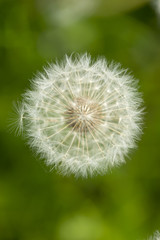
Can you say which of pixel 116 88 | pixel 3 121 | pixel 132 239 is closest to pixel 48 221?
pixel 132 239

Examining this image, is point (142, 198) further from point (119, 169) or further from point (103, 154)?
point (103, 154)

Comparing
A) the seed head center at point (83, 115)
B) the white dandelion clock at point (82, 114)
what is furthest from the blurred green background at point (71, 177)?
the seed head center at point (83, 115)

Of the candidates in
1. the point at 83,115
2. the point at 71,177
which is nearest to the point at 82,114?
the point at 83,115

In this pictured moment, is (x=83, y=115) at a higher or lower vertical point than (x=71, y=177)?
higher

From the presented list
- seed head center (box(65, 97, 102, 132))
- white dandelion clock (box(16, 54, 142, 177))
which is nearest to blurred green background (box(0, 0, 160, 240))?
white dandelion clock (box(16, 54, 142, 177))

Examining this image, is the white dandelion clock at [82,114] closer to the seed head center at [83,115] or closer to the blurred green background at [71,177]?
the seed head center at [83,115]

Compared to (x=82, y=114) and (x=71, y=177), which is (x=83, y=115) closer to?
(x=82, y=114)
